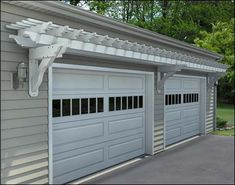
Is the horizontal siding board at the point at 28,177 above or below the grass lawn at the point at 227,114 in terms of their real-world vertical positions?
above

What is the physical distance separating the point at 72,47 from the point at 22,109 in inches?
46.9

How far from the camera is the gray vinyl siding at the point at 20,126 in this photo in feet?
16.3

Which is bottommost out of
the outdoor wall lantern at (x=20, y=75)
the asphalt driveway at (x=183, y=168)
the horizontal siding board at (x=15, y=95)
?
the asphalt driveway at (x=183, y=168)

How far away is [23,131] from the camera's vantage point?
17.3 feet

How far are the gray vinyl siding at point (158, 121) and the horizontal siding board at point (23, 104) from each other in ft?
14.3

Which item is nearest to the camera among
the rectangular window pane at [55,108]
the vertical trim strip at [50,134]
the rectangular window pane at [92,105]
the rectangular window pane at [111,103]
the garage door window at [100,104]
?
the vertical trim strip at [50,134]

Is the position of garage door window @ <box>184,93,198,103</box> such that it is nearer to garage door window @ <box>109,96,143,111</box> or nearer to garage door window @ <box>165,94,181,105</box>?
garage door window @ <box>165,94,181,105</box>

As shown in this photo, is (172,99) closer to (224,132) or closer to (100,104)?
(100,104)

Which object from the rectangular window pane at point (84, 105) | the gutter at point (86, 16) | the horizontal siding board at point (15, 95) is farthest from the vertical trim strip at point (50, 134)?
the rectangular window pane at point (84, 105)

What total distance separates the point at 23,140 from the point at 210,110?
10.1 m

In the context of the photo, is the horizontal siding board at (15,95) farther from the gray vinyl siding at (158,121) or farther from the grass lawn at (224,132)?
the grass lawn at (224,132)

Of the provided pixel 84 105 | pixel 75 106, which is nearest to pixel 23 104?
pixel 75 106

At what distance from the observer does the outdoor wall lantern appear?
16.6 feet

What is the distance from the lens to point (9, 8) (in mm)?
5078
